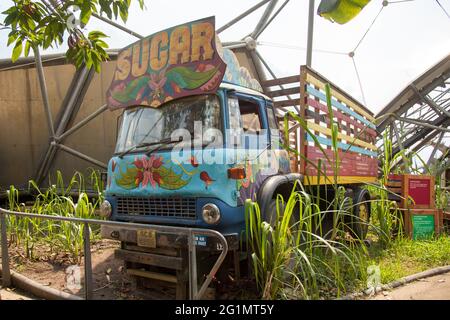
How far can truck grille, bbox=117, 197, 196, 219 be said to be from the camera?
344 cm

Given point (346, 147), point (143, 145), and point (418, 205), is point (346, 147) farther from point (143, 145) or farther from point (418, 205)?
point (143, 145)

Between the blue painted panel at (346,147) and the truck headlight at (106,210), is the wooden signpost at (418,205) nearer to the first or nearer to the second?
the blue painted panel at (346,147)

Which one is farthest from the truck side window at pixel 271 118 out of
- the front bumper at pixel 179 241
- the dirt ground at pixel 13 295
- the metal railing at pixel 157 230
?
the dirt ground at pixel 13 295

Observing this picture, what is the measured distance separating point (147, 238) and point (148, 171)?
68cm

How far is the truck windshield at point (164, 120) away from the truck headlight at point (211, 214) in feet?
2.68

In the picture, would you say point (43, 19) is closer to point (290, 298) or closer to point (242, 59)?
point (290, 298)

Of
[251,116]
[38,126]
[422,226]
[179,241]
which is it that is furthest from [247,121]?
[38,126]

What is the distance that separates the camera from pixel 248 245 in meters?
3.42

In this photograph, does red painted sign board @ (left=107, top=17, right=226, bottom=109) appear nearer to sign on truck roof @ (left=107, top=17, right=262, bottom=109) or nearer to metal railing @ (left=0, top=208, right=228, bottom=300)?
sign on truck roof @ (left=107, top=17, right=262, bottom=109)

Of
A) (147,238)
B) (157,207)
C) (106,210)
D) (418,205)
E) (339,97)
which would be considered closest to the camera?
(147,238)

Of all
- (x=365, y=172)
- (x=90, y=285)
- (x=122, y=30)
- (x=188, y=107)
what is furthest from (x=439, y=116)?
(x=90, y=285)

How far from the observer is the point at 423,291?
3.64m

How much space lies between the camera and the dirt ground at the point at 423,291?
347cm

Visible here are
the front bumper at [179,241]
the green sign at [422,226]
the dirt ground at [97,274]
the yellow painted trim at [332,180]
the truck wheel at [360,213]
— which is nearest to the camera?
the front bumper at [179,241]
